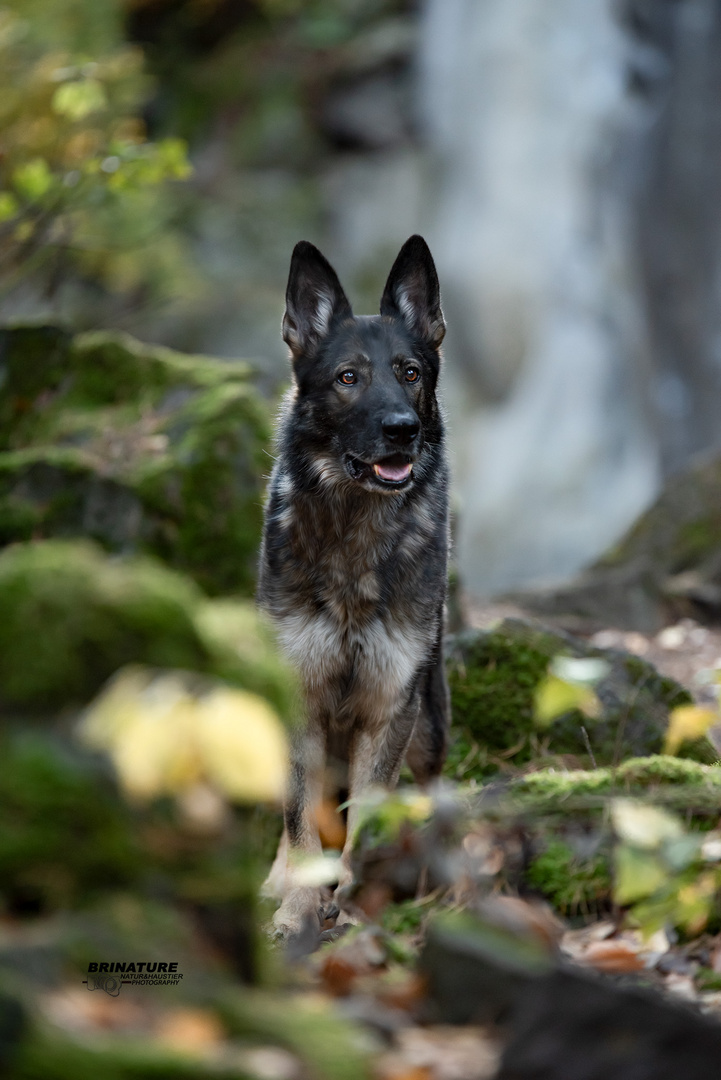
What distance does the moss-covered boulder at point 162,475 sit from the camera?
22.8ft

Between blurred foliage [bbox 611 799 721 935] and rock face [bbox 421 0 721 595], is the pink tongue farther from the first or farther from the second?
rock face [bbox 421 0 721 595]

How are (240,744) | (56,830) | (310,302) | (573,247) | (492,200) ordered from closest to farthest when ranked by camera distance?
(240,744) < (56,830) < (310,302) < (573,247) < (492,200)

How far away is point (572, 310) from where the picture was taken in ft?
61.6

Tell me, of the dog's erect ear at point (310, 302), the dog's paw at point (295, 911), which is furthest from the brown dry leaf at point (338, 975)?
the dog's erect ear at point (310, 302)

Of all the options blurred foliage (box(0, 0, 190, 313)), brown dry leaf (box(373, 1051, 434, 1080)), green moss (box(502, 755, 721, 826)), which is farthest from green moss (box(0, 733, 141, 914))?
blurred foliage (box(0, 0, 190, 313))

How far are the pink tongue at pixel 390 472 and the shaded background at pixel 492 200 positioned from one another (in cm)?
1281

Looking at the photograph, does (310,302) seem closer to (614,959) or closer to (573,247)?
(614,959)

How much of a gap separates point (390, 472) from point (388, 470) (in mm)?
13

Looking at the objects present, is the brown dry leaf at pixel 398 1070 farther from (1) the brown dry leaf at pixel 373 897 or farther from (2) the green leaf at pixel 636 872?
(1) the brown dry leaf at pixel 373 897

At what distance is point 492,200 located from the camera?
19734 mm

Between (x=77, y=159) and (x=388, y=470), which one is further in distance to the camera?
(x=77, y=159)

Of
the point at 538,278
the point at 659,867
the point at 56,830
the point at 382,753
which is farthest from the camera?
the point at 538,278

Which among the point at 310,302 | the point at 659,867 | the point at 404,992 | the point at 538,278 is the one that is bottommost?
the point at 404,992

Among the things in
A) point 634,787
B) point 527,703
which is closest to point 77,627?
point 634,787
